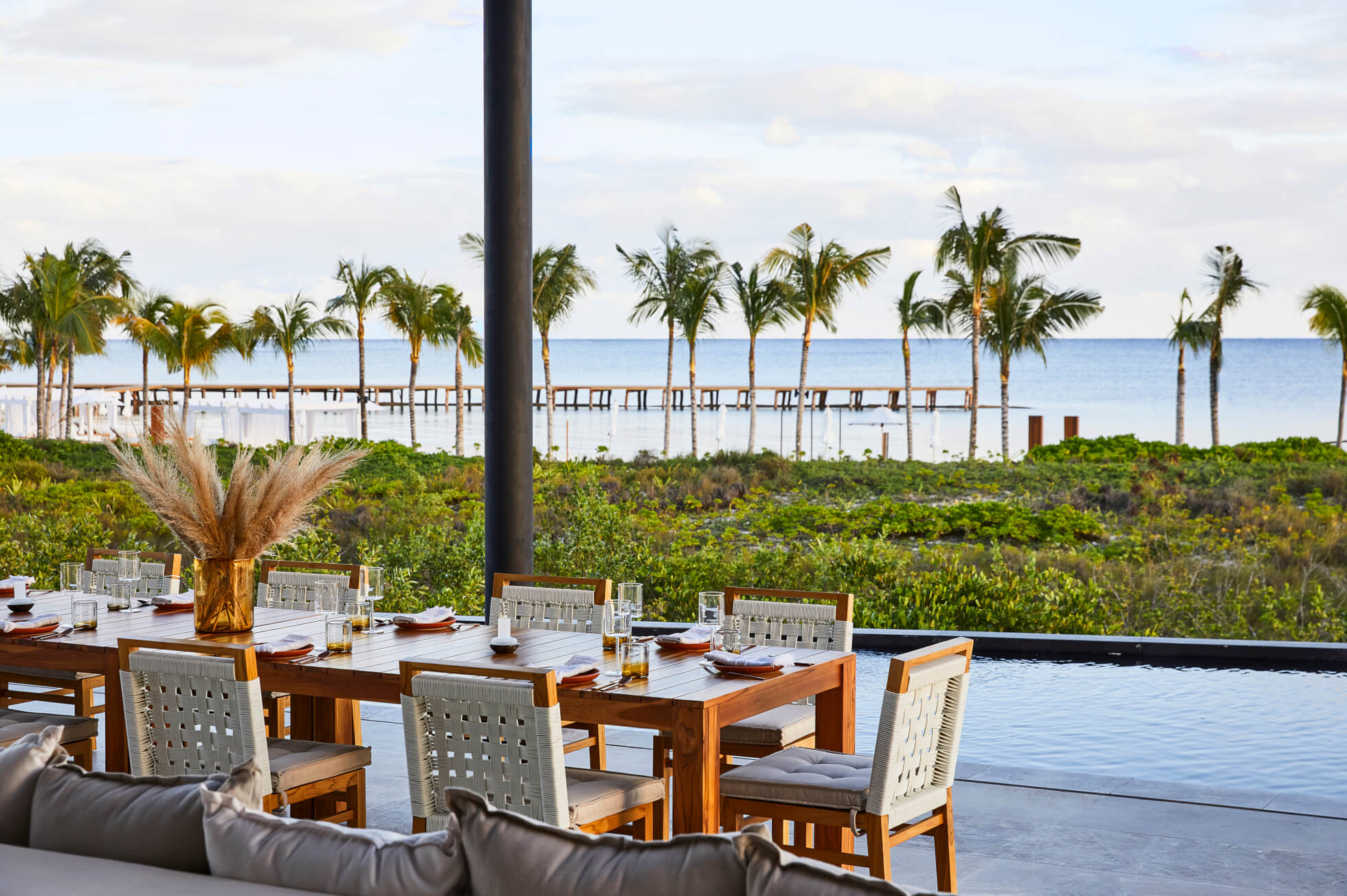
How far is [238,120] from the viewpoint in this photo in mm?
11625

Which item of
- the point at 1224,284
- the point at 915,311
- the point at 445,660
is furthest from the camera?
the point at 915,311

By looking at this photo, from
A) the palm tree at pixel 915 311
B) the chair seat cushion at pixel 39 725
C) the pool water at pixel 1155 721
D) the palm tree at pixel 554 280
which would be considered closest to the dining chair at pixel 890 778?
the pool water at pixel 1155 721

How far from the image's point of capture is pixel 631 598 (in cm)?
375

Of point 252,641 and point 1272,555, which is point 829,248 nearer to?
point 1272,555

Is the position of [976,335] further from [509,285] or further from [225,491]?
[225,491]

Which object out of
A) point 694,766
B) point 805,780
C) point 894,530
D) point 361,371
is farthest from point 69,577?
point 361,371

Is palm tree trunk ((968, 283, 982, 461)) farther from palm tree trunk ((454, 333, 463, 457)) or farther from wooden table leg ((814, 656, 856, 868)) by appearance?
wooden table leg ((814, 656, 856, 868))

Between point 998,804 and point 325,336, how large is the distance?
19.5 meters

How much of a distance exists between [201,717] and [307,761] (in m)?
0.31

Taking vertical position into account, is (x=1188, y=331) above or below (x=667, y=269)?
below

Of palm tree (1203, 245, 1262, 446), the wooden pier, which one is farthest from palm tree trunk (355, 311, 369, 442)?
palm tree (1203, 245, 1262, 446)

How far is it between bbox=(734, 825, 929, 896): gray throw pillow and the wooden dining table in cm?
148

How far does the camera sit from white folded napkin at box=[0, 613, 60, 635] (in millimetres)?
3900

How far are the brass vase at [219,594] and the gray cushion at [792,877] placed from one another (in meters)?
2.83
